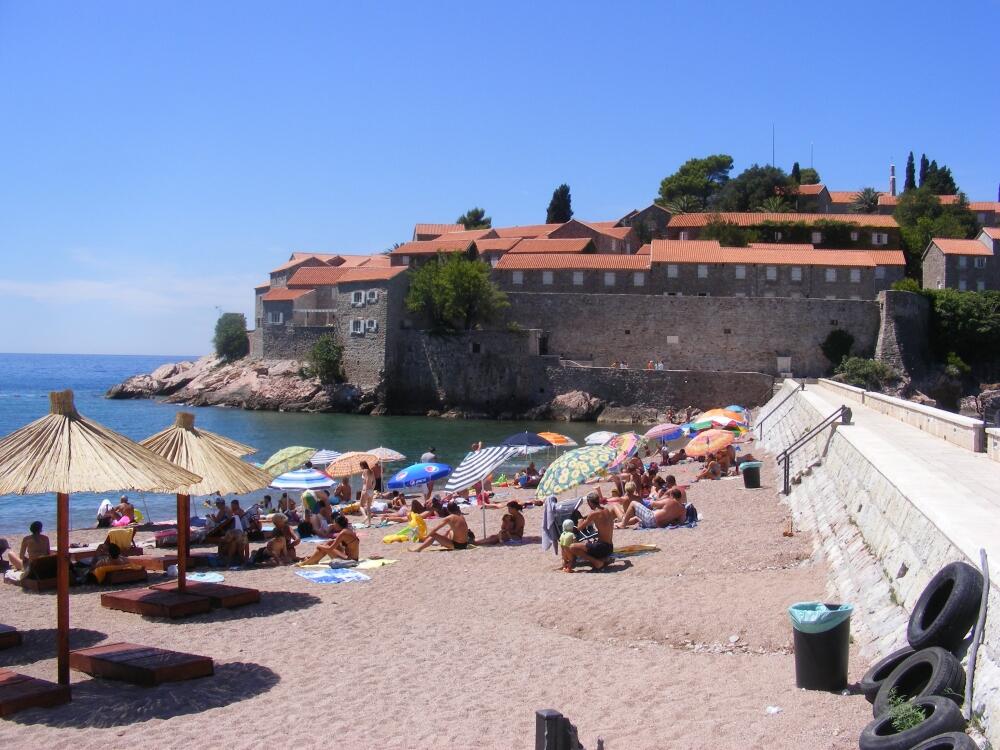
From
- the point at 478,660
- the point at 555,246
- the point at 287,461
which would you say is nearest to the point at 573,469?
the point at 478,660

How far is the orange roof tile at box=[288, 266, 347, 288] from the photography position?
66062mm

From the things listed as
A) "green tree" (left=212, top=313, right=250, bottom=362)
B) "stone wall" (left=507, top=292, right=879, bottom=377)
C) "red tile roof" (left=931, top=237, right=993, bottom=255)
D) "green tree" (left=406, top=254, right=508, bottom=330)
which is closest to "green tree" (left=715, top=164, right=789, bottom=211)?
"red tile roof" (left=931, top=237, right=993, bottom=255)

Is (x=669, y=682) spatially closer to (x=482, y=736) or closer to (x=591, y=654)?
(x=591, y=654)

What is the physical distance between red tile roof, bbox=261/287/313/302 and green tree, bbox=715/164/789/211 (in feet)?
107

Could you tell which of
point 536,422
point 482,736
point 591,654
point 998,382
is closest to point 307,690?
point 482,736

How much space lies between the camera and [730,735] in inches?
248

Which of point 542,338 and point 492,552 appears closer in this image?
point 492,552

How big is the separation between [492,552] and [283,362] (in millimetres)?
51429

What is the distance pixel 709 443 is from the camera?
74.4 feet

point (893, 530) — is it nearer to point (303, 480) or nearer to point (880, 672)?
point (880, 672)

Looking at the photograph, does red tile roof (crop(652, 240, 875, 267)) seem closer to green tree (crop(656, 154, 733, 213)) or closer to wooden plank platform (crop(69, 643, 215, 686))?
green tree (crop(656, 154, 733, 213))

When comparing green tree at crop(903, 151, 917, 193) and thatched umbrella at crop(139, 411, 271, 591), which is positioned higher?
green tree at crop(903, 151, 917, 193)

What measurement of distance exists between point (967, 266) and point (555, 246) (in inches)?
995

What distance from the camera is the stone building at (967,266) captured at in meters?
58.4
